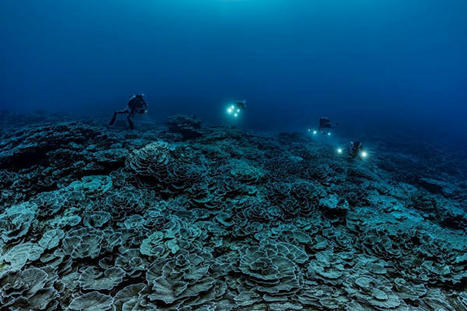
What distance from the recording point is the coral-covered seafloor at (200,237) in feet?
9.66

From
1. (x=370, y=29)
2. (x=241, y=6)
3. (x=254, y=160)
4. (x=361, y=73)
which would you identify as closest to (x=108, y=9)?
(x=241, y=6)

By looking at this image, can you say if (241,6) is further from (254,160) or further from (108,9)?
(254,160)

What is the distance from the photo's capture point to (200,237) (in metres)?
4.50

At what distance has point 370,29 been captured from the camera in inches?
5915

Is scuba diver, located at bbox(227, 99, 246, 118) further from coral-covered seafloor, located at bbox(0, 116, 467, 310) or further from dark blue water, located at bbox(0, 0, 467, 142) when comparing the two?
dark blue water, located at bbox(0, 0, 467, 142)

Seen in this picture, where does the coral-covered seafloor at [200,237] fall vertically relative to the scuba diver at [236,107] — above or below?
below

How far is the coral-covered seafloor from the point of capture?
2945 millimetres

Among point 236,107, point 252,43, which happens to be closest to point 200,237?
point 236,107

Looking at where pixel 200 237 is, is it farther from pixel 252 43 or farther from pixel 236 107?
pixel 252 43

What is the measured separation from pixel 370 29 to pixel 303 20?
51.7m

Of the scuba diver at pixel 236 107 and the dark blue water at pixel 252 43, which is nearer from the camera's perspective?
the scuba diver at pixel 236 107

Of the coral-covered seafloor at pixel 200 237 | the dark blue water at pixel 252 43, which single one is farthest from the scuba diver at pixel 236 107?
the dark blue water at pixel 252 43

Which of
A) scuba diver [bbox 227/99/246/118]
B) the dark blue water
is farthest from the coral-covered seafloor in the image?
the dark blue water

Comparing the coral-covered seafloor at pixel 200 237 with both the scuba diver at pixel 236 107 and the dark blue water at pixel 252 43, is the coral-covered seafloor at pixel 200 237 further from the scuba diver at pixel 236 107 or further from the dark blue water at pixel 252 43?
the dark blue water at pixel 252 43
